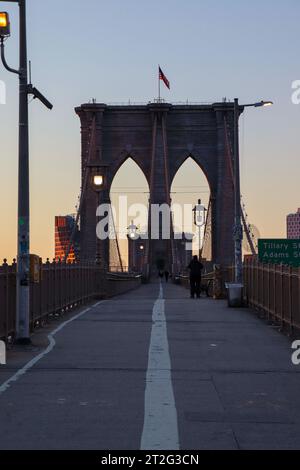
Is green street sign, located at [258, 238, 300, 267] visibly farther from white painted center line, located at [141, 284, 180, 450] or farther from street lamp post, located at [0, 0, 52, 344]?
street lamp post, located at [0, 0, 52, 344]

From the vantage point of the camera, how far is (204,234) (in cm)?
14262

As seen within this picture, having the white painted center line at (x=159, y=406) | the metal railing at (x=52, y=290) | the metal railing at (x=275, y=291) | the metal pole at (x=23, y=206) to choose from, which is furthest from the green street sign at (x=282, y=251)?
the metal pole at (x=23, y=206)

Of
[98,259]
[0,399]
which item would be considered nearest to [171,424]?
[0,399]

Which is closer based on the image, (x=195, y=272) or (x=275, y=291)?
(x=275, y=291)

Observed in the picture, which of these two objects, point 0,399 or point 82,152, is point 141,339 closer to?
point 0,399

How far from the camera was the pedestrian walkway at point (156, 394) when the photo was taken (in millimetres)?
7758

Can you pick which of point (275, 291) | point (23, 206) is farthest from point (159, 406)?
point (275, 291)

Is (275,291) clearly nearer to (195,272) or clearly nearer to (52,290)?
(52,290)

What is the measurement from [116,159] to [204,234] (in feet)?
65.1

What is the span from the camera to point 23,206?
16.0 meters

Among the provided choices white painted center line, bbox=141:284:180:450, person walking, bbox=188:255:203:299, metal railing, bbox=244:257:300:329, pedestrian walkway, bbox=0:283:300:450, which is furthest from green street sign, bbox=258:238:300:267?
white painted center line, bbox=141:284:180:450

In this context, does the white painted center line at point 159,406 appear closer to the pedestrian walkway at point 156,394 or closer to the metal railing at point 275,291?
the pedestrian walkway at point 156,394

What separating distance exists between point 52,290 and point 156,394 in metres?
12.9

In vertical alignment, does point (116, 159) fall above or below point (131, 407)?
above
